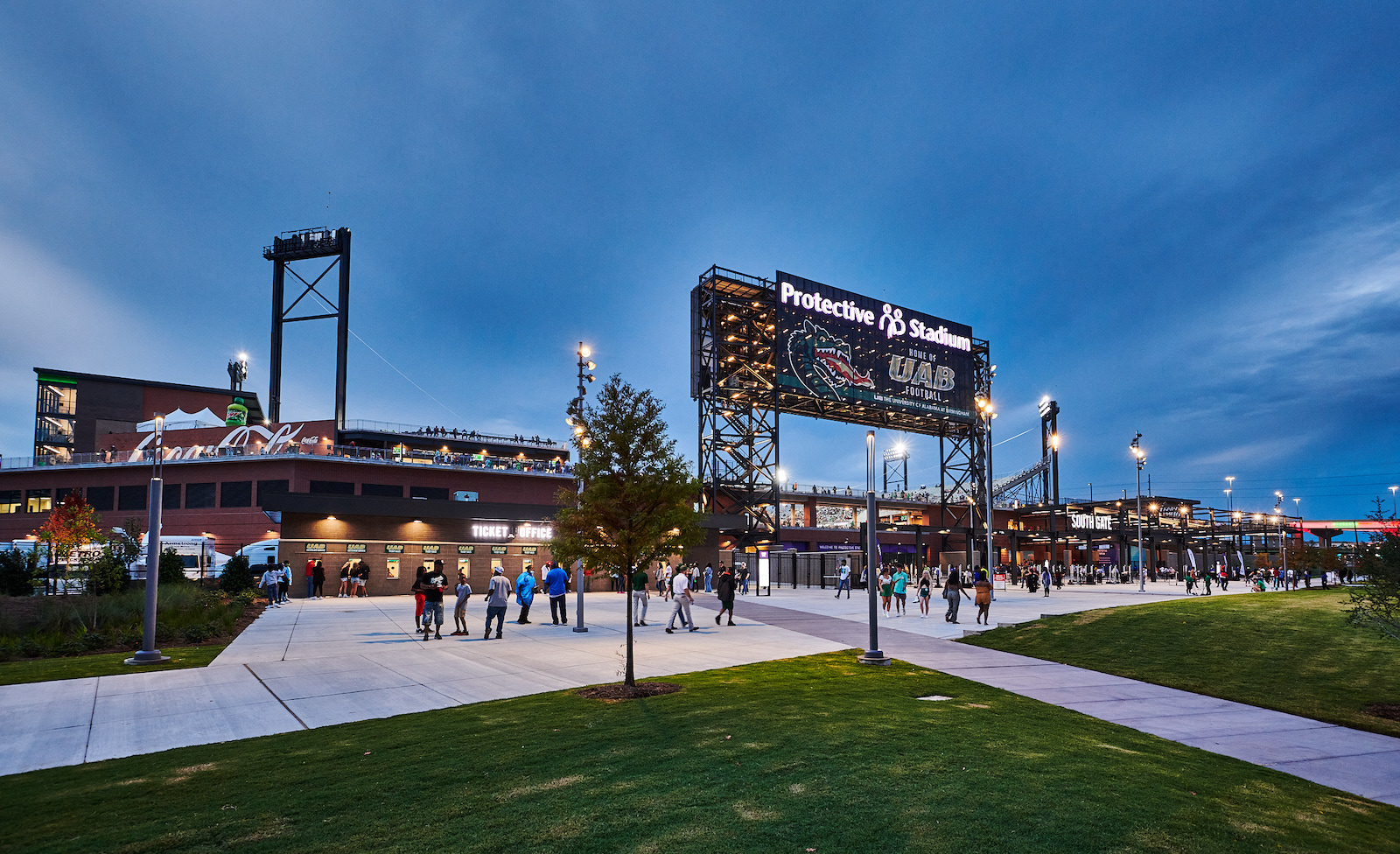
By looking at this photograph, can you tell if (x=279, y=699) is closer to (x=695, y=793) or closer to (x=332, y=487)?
(x=695, y=793)

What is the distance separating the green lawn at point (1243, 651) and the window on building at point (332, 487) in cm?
3824

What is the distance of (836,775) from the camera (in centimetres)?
668

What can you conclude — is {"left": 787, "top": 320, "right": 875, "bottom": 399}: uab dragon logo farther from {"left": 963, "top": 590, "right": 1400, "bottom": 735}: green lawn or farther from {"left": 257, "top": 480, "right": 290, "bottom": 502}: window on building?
{"left": 963, "top": 590, "right": 1400, "bottom": 735}: green lawn

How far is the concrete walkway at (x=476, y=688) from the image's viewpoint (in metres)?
8.46

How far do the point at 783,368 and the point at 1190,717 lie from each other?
4345 centimetres

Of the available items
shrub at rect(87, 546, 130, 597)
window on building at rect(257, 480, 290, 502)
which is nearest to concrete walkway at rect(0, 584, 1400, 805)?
shrub at rect(87, 546, 130, 597)

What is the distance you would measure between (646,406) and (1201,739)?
8.46 m

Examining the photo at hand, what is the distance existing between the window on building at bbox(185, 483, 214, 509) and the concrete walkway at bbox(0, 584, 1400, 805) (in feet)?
92.8

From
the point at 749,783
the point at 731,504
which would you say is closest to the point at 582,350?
the point at 749,783

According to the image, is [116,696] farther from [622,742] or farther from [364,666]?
[622,742]

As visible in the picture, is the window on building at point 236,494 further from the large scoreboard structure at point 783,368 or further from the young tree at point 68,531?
the large scoreboard structure at point 783,368

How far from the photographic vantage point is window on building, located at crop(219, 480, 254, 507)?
145 ft

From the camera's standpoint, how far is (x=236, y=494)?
4447 cm

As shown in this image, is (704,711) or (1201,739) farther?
(704,711)
